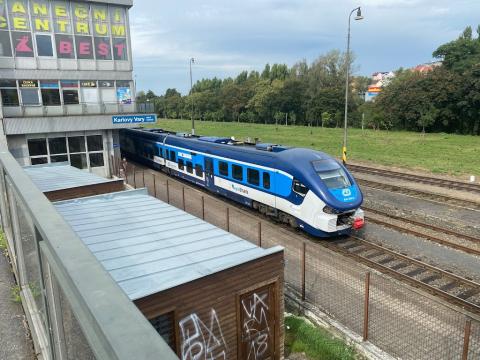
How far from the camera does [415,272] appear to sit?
12.5m

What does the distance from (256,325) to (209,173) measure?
15.2 m

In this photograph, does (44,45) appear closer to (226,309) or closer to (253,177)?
(253,177)

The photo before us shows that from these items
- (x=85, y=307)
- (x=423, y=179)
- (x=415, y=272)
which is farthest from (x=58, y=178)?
(x=423, y=179)

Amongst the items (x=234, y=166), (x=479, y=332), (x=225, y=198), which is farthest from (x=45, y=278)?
(x=225, y=198)

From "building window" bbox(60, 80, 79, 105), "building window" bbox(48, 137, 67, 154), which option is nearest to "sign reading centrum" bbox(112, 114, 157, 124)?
"building window" bbox(60, 80, 79, 105)

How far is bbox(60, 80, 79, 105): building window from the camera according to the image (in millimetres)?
27031

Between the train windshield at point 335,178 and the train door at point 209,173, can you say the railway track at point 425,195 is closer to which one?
the train windshield at point 335,178

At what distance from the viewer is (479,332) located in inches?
355

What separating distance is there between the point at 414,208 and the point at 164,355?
777 inches

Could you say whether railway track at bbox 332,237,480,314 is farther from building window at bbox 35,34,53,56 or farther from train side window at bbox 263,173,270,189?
building window at bbox 35,34,53,56

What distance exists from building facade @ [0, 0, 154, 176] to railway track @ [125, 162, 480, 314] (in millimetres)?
18494

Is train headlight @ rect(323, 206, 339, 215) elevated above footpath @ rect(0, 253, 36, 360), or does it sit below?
above

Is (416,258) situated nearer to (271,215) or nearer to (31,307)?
(271,215)

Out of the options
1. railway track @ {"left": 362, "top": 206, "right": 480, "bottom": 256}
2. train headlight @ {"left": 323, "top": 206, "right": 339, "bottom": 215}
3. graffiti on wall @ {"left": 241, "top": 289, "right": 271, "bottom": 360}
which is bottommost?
railway track @ {"left": 362, "top": 206, "right": 480, "bottom": 256}
